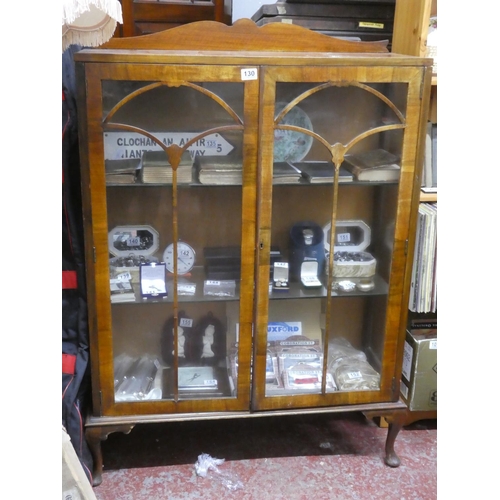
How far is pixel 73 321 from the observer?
1.54 meters

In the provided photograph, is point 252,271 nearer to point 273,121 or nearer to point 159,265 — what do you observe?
point 159,265

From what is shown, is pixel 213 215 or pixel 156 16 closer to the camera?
pixel 213 215

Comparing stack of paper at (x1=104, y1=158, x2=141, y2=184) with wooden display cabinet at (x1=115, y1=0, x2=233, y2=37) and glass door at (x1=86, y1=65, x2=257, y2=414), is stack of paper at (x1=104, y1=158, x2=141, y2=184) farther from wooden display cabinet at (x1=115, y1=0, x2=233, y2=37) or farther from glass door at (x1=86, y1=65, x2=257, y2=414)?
wooden display cabinet at (x1=115, y1=0, x2=233, y2=37)

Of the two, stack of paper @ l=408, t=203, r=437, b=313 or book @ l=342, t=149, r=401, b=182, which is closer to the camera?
book @ l=342, t=149, r=401, b=182

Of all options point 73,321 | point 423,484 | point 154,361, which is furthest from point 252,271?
point 423,484

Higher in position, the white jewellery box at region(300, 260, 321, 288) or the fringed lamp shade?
the fringed lamp shade

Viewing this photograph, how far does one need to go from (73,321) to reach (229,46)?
2.91 feet

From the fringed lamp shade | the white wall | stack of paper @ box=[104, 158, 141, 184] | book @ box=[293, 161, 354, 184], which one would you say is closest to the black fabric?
stack of paper @ box=[104, 158, 141, 184]

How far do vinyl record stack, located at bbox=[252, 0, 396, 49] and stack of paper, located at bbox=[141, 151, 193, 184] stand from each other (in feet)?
1.77

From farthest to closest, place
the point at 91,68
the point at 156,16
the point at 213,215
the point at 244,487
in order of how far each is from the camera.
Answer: the point at 156,16, the point at 244,487, the point at 213,215, the point at 91,68

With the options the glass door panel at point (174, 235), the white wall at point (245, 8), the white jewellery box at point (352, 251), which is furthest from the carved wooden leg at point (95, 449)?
the white wall at point (245, 8)

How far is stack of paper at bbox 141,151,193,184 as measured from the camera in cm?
143

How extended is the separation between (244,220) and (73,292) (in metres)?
0.52

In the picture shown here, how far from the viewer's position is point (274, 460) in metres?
1.73
